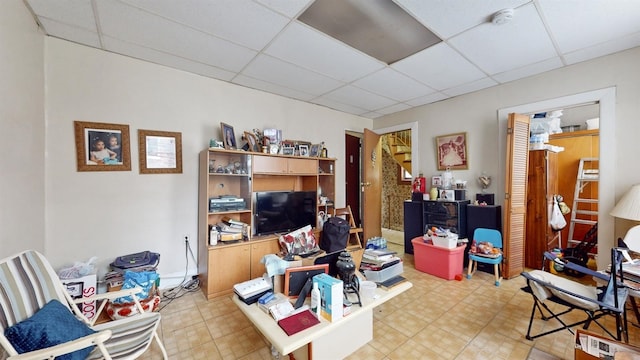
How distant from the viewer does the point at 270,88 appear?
355 cm

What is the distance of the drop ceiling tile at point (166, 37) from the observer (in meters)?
2.00

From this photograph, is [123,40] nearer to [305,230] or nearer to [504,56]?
[305,230]

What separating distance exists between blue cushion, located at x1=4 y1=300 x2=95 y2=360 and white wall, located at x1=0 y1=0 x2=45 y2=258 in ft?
1.97

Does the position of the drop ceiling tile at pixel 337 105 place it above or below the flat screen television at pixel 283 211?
above

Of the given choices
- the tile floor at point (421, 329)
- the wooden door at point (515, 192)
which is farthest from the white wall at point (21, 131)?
the wooden door at point (515, 192)

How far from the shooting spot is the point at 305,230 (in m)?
3.35

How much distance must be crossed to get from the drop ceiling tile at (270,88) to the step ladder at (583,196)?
14.1 ft

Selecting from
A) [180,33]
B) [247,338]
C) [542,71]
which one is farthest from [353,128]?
[247,338]

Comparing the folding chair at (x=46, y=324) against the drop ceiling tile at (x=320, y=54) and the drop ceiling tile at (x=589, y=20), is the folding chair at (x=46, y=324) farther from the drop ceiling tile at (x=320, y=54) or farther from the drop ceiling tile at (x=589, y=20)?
the drop ceiling tile at (x=589, y=20)

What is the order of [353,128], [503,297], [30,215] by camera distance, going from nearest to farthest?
[30,215], [503,297], [353,128]

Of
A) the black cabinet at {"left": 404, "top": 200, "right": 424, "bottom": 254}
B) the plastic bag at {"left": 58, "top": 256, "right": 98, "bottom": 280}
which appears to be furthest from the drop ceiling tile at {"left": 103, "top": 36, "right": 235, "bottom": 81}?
the black cabinet at {"left": 404, "top": 200, "right": 424, "bottom": 254}

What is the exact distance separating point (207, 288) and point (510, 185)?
390 cm

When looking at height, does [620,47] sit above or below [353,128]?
above

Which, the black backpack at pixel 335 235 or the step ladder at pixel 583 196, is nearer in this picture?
the black backpack at pixel 335 235
